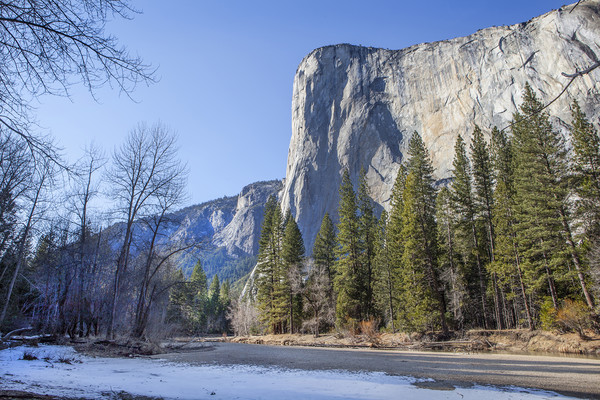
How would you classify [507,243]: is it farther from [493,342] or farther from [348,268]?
[348,268]

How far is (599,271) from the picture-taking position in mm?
18156

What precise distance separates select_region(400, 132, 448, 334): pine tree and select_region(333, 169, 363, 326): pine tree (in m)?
5.98

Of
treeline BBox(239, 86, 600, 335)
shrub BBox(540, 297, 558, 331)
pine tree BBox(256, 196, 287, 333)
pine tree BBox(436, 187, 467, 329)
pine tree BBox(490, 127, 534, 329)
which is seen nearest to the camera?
shrub BBox(540, 297, 558, 331)

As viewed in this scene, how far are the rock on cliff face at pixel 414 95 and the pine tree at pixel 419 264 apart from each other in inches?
1282

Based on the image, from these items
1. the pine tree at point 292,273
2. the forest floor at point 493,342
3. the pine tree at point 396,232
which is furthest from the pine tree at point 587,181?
the pine tree at point 292,273

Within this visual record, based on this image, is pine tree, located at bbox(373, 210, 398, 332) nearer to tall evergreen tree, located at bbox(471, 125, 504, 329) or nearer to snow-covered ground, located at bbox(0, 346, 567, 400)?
tall evergreen tree, located at bbox(471, 125, 504, 329)

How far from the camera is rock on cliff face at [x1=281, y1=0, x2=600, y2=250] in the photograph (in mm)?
53844

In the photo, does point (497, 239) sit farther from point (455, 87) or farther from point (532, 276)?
point (455, 87)

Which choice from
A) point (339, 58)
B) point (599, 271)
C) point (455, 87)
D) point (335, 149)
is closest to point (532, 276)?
point (599, 271)

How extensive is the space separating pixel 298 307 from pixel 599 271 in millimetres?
28433

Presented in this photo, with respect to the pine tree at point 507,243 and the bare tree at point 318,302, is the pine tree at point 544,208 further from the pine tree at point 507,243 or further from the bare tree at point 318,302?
the bare tree at point 318,302

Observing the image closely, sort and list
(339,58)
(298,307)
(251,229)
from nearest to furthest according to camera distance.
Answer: (298,307) < (339,58) < (251,229)

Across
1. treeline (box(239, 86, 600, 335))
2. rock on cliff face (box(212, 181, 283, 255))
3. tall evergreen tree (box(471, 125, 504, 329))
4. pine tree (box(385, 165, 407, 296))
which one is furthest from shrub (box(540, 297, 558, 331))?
rock on cliff face (box(212, 181, 283, 255))

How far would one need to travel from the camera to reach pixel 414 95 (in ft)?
261
